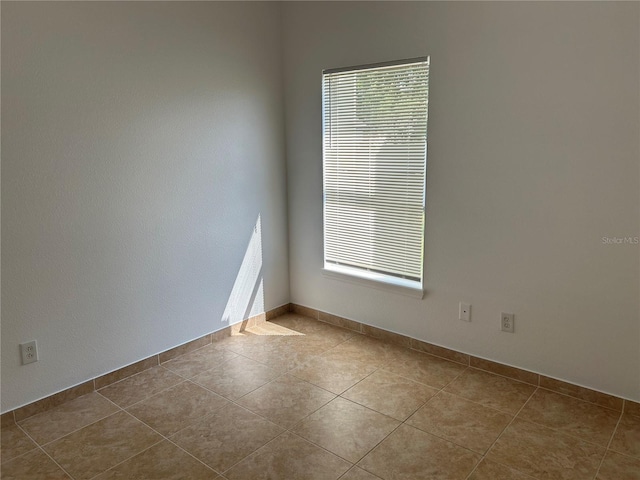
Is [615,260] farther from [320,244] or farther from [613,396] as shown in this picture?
[320,244]

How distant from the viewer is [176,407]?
2.71 m

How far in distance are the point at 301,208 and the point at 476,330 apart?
161 centimetres

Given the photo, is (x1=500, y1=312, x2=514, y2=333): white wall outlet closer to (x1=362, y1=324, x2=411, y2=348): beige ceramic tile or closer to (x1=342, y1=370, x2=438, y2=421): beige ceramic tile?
(x1=342, y1=370, x2=438, y2=421): beige ceramic tile

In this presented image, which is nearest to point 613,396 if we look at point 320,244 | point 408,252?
point 408,252

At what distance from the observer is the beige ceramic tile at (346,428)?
7.65 ft

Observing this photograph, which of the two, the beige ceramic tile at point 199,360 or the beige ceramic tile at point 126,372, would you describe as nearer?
the beige ceramic tile at point 126,372

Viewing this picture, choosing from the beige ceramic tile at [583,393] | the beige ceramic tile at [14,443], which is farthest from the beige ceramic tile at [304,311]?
the beige ceramic tile at [14,443]

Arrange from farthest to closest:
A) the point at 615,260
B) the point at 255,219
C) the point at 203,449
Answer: the point at 255,219 < the point at 615,260 < the point at 203,449

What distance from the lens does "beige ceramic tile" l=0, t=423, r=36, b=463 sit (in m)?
2.30

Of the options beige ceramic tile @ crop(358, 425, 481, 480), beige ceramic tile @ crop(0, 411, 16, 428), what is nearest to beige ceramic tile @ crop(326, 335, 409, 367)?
beige ceramic tile @ crop(358, 425, 481, 480)

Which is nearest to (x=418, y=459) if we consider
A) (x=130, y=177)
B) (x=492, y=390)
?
(x=492, y=390)

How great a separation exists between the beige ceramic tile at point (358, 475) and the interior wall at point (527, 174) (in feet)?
4.17

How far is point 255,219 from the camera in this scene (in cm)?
373

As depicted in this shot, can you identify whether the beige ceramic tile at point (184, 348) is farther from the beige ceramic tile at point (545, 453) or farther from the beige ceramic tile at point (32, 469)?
the beige ceramic tile at point (545, 453)
